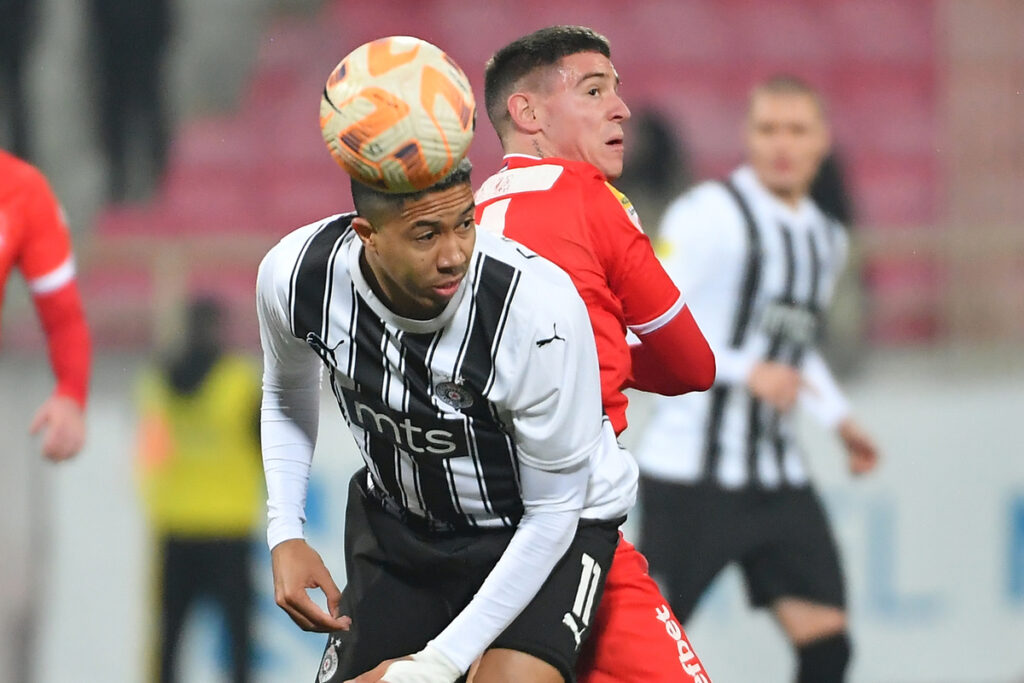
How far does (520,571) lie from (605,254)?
567 millimetres

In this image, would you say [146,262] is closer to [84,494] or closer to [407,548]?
[84,494]

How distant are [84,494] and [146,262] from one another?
89cm

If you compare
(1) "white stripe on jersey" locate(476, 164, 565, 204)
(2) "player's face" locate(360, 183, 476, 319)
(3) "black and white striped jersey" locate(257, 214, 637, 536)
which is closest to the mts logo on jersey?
(3) "black and white striped jersey" locate(257, 214, 637, 536)

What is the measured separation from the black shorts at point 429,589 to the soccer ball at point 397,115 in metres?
0.67

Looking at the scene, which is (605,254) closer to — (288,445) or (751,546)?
(288,445)

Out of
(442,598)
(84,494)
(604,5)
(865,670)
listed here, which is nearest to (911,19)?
(604,5)

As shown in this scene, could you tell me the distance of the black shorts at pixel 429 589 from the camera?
2.35m

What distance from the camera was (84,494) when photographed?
5.50 metres

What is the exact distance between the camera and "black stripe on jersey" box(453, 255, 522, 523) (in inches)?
86.0

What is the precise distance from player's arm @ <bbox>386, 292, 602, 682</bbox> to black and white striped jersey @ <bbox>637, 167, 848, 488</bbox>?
2.27 m

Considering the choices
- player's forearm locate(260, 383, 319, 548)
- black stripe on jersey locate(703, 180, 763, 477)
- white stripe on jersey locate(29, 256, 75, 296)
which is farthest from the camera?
black stripe on jersey locate(703, 180, 763, 477)

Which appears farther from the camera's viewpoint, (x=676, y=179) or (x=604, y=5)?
(x=604, y=5)

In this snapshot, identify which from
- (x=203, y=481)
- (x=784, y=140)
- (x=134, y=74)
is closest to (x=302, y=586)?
(x=784, y=140)

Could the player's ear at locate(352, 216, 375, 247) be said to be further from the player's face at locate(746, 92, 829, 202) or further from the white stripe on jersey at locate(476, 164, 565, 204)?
the player's face at locate(746, 92, 829, 202)
